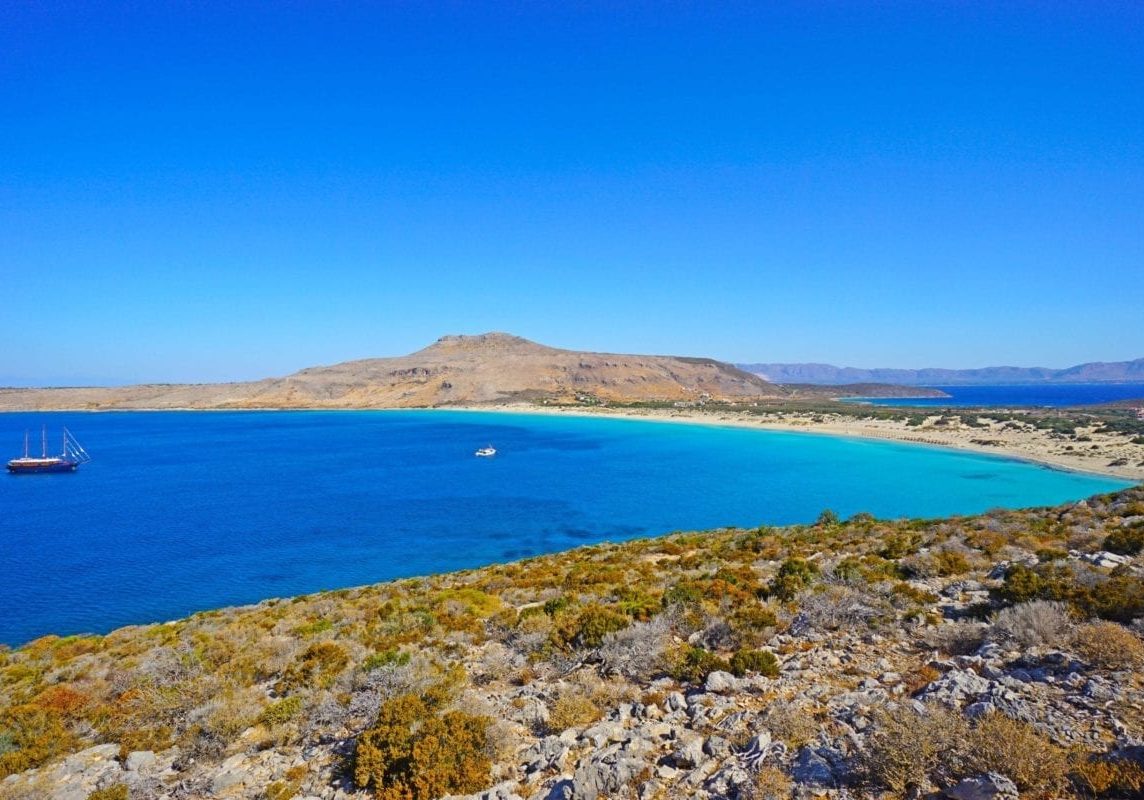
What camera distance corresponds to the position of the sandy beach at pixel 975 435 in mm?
61844

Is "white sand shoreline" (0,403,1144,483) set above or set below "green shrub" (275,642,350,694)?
below

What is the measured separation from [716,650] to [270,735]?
25.9 ft

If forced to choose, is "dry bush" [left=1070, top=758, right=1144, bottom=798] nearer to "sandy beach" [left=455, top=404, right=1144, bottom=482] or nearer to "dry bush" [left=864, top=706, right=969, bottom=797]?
"dry bush" [left=864, top=706, right=969, bottom=797]

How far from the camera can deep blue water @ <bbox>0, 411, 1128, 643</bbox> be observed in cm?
3008

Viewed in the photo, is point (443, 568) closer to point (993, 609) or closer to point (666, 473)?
point (993, 609)

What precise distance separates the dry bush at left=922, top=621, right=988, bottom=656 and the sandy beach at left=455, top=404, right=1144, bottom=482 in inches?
2437

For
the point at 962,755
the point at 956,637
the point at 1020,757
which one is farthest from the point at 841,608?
the point at 1020,757

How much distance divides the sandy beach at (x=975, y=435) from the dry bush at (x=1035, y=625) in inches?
2431

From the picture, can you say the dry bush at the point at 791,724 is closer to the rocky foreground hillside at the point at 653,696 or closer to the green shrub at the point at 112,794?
the rocky foreground hillside at the point at 653,696

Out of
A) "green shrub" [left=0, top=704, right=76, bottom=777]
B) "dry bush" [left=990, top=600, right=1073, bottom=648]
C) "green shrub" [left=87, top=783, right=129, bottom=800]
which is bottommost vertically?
"green shrub" [left=0, top=704, right=76, bottom=777]

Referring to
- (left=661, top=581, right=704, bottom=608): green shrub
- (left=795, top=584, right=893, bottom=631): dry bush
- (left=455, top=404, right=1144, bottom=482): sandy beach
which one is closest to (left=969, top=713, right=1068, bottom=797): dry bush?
(left=795, top=584, right=893, bottom=631): dry bush

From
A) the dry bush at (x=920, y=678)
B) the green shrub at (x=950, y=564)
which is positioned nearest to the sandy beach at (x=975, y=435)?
the green shrub at (x=950, y=564)

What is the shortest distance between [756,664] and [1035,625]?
4659 millimetres

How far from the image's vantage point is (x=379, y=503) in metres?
49.8
